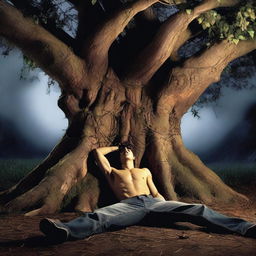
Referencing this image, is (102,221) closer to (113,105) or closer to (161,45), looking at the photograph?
(113,105)

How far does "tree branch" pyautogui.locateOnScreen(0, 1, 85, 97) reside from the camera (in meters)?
→ 6.32

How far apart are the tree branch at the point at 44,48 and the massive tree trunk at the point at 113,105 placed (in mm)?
15

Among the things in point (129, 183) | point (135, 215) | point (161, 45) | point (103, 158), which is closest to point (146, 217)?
point (135, 215)

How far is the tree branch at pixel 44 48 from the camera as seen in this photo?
6324 millimetres

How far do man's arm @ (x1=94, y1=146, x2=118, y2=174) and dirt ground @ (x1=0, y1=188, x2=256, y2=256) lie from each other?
1.33m

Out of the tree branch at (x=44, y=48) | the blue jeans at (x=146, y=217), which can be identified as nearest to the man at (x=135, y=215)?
the blue jeans at (x=146, y=217)

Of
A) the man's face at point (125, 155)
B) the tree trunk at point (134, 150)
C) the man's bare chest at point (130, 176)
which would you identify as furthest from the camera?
the tree trunk at point (134, 150)

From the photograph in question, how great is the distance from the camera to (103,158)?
260 inches

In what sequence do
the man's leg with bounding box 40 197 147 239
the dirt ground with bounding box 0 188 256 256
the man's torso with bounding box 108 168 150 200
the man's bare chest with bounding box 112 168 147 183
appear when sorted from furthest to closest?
the man's bare chest with bounding box 112 168 147 183, the man's torso with bounding box 108 168 150 200, the man's leg with bounding box 40 197 147 239, the dirt ground with bounding box 0 188 256 256

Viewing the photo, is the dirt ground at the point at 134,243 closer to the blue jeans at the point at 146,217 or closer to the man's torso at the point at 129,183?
the blue jeans at the point at 146,217

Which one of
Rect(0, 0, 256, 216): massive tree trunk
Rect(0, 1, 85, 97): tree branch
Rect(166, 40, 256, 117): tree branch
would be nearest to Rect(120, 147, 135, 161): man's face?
Rect(0, 0, 256, 216): massive tree trunk

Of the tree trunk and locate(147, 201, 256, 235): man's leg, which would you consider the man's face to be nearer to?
the tree trunk

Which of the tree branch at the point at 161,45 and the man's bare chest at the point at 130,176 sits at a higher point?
the tree branch at the point at 161,45

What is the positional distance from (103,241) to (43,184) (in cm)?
232
